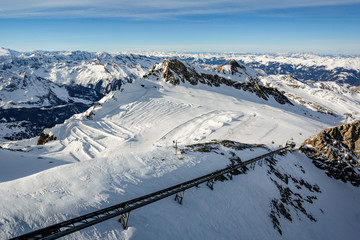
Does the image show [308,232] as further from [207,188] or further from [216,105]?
[216,105]

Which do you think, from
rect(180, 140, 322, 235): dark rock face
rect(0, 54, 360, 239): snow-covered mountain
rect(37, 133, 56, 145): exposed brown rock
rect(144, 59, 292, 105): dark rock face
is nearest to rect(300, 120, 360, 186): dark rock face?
rect(0, 54, 360, 239): snow-covered mountain

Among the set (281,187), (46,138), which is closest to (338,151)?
(281,187)

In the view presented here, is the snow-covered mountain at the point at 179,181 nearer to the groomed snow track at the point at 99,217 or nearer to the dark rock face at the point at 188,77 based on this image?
the groomed snow track at the point at 99,217

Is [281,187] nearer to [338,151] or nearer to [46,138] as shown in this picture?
[338,151]

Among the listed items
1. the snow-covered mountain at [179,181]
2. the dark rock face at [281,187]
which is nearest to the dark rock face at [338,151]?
the snow-covered mountain at [179,181]

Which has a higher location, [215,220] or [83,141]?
[215,220]

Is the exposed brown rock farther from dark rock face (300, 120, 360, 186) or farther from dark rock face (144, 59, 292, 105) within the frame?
dark rock face (300, 120, 360, 186)

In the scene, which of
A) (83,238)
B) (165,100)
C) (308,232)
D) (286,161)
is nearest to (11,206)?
(83,238)

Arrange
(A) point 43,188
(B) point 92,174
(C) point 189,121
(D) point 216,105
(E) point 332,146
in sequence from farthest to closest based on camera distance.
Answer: (D) point 216,105
(C) point 189,121
(E) point 332,146
(B) point 92,174
(A) point 43,188
